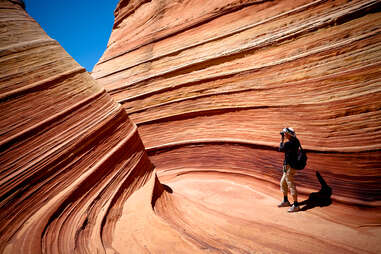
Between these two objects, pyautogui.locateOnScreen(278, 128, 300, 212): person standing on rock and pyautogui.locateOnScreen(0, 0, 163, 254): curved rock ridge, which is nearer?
pyautogui.locateOnScreen(0, 0, 163, 254): curved rock ridge

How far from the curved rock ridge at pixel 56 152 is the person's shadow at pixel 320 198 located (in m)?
1.77

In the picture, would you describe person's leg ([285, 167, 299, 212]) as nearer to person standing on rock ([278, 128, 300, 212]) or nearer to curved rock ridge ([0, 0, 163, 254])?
person standing on rock ([278, 128, 300, 212])

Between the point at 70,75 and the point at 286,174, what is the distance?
2869 millimetres

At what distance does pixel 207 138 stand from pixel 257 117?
100 cm

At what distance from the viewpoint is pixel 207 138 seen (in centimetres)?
390

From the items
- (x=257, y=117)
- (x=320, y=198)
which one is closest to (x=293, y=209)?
(x=320, y=198)

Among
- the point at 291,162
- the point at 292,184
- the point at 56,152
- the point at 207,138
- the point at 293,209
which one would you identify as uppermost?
the point at 56,152

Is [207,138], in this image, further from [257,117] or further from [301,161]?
[301,161]

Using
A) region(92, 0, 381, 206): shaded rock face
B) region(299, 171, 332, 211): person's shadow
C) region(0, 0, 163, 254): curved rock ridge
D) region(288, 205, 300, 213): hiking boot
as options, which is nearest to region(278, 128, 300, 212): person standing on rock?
region(288, 205, 300, 213): hiking boot

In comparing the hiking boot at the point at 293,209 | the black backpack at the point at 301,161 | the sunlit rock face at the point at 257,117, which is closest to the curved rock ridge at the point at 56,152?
the sunlit rock face at the point at 257,117

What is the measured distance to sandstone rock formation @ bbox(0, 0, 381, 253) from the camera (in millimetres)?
1670

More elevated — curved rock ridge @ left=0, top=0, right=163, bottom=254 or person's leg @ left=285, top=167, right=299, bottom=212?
curved rock ridge @ left=0, top=0, right=163, bottom=254

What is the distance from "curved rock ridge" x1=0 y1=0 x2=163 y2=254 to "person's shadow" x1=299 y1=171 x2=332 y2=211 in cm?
177

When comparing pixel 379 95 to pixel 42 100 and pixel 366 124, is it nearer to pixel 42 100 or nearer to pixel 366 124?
pixel 366 124
